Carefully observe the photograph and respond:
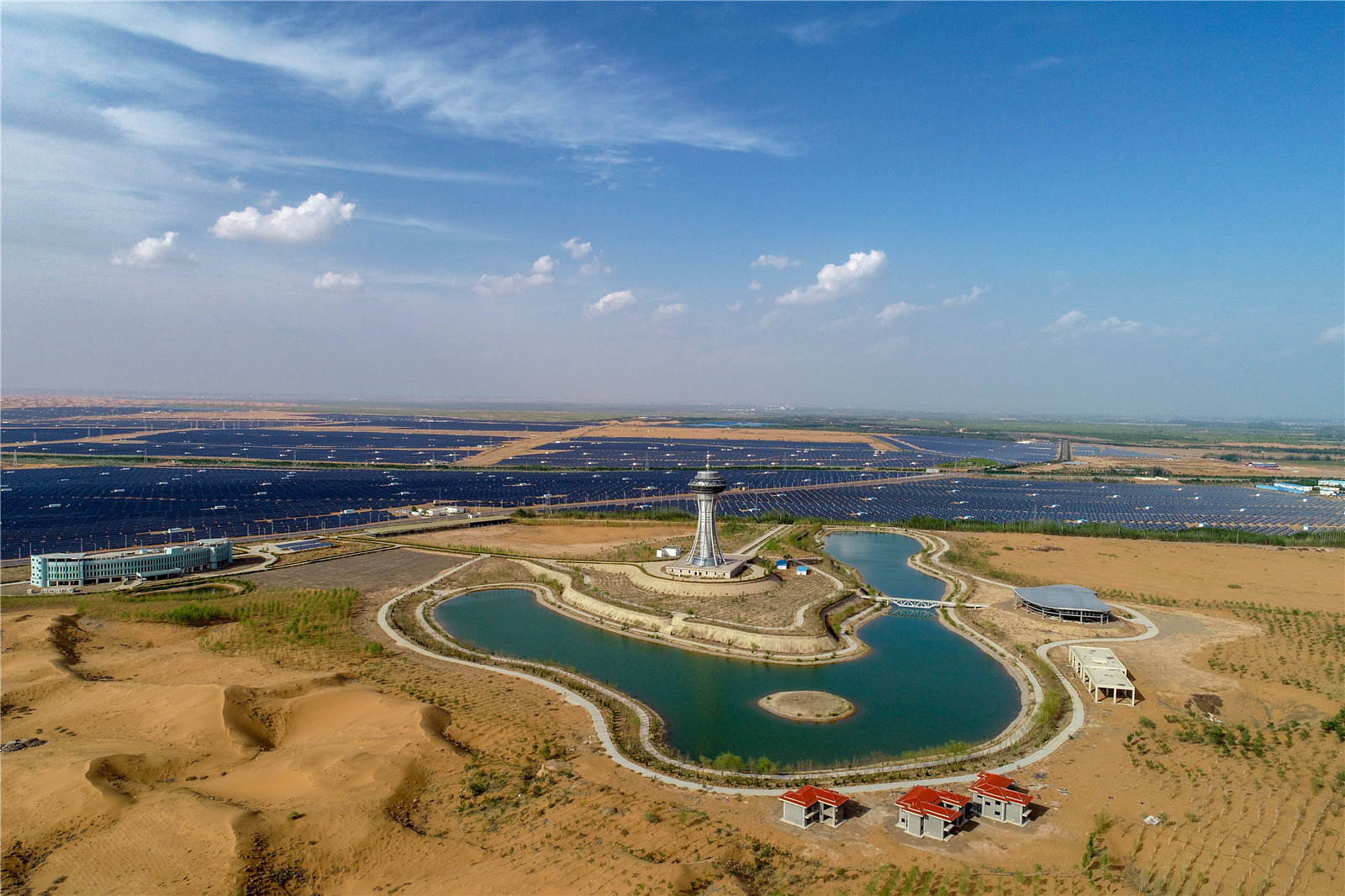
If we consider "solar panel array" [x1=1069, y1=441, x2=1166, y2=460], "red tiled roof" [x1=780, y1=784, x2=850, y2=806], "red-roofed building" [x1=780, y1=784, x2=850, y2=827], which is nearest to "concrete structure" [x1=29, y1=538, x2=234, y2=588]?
"red tiled roof" [x1=780, y1=784, x2=850, y2=806]

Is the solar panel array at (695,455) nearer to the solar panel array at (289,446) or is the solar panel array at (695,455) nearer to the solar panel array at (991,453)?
the solar panel array at (991,453)

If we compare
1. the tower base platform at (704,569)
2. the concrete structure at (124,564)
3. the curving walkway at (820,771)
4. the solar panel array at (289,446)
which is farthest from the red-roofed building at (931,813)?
the solar panel array at (289,446)

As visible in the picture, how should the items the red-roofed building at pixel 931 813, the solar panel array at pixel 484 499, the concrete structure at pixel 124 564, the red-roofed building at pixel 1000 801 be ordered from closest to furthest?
1. the red-roofed building at pixel 931 813
2. the red-roofed building at pixel 1000 801
3. the concrete structure at pixel 124 564
4. the solar panel array at pixel 484 499

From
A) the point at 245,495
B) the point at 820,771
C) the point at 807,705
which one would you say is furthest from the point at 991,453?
the point at 820,771

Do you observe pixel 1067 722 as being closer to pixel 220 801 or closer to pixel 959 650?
pixel 959 650

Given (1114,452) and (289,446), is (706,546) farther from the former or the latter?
(1114,452)

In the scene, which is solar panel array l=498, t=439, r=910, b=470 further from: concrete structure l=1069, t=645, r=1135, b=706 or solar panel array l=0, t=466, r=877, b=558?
concrete structure l=1069, t=645, r=1135, b=706
